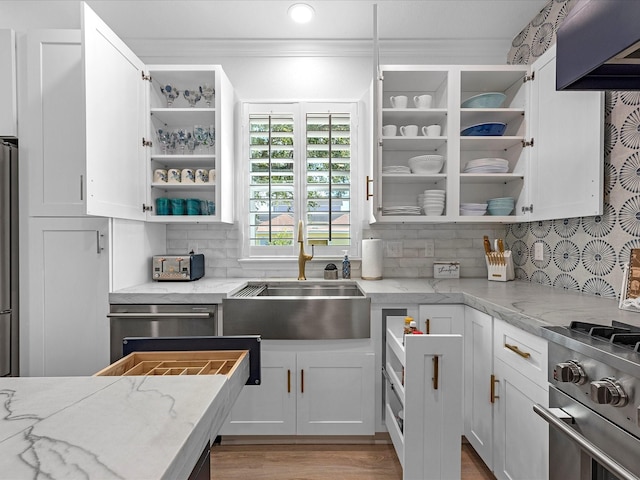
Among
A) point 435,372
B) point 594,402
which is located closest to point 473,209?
point 435,372

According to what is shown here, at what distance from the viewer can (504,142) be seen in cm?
240

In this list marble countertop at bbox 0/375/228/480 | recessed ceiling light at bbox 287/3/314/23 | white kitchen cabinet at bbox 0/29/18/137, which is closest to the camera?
marble countertop at bbox 0/375/228/480

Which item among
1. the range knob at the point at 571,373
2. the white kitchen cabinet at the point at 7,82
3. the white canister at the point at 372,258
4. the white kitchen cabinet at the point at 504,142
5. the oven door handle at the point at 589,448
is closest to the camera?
the oven door handle at the point at 589,448

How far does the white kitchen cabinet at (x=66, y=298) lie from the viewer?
198 cm

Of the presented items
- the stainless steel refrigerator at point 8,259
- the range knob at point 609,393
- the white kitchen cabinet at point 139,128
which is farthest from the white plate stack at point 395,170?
the stainless steel refrigerator at point 8,259

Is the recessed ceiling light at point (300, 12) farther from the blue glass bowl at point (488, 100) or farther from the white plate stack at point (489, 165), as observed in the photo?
the white plate stack at point (489, 165)

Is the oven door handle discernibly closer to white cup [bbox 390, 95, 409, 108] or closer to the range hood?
the range hood

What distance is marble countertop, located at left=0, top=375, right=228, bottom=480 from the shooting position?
409 millimetres

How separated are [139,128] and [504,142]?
2.38m

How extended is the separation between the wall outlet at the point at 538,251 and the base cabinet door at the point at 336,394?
1285 millimetres

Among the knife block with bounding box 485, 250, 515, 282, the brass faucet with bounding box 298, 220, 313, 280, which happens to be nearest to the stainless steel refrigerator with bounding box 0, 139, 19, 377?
the brass faucet with bounding box 298, 220, 313, 280

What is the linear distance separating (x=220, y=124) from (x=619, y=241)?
2.31 meters

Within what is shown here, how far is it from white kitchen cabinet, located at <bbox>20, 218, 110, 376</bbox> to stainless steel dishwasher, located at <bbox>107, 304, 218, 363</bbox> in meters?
0.06

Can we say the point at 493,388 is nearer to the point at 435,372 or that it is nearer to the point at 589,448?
the point at 435,372
